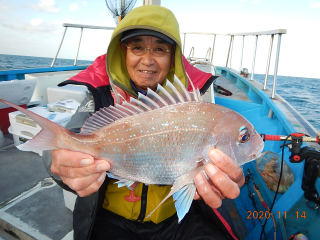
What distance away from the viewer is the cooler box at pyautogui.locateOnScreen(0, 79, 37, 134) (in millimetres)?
4103

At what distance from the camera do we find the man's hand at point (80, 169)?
1448mm

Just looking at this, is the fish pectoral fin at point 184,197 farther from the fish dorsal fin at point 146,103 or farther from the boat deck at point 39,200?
the boat deck at point 39,200

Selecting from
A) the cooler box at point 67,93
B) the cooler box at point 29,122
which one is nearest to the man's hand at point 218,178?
the cooler box at point 29,122

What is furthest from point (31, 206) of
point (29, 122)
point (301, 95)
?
point (301, 95)

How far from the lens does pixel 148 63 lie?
6.76 feet

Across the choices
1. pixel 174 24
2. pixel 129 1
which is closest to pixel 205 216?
pixel 174 24

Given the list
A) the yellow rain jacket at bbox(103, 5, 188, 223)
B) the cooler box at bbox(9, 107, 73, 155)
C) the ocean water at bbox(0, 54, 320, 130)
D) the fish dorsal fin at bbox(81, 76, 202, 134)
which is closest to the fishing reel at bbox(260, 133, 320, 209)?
the fish dorsal fin at bbox(81, 76, 202, 134)

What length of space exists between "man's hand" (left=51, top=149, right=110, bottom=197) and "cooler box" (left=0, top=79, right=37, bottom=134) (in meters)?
3.61

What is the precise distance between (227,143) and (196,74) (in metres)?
1.28

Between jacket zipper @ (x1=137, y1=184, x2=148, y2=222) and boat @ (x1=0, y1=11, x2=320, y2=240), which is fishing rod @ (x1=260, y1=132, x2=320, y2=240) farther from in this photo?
jacket zipper @ (x1=137, y1=184, x2=148, y2=222)

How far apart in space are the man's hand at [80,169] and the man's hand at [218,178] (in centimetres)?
77

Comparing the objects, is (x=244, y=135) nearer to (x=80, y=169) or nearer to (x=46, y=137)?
(x=80, y=169)

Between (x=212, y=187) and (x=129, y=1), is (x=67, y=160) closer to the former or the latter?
(x=212, y=187)

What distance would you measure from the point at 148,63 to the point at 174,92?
67 cm
